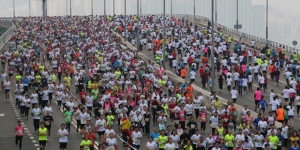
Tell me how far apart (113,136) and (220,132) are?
349 cm

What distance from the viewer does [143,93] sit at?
3453cm

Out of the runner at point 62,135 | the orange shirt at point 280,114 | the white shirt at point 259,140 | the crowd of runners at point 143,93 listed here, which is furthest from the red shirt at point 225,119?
the runner at point 62,135

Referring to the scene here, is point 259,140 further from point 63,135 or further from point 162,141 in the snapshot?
point 63,135

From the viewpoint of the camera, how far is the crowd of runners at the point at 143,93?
24500mm

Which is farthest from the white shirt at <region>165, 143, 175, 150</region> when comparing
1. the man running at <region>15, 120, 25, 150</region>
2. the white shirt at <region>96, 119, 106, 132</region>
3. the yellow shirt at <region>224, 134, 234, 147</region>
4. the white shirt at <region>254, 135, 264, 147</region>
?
the man running at <region>15, 120, 25, 150</region>

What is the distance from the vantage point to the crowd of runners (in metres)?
24.5

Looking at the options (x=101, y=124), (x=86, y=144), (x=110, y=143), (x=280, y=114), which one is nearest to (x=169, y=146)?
(x=110, y=143)

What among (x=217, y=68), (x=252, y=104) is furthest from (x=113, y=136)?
(x=217, y=68)

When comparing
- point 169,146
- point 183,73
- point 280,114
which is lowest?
point 183,73

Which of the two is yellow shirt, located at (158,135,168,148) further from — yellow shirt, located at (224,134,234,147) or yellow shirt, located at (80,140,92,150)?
yellow shirt, located at (80,140,92,150)

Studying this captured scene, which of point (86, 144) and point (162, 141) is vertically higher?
point (86, 144)

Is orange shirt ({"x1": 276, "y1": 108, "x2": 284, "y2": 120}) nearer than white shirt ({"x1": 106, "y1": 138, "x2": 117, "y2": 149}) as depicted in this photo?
No

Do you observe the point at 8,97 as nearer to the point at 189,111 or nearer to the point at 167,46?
the point at 189,111

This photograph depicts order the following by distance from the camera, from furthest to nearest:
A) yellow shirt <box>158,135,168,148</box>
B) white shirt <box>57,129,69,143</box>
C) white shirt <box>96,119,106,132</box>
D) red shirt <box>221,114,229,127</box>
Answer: red shirt <box>221,114,229,127</box>, white shirt <box>96,119,106,132</box>, white shirt <box>57,129,69,143</box>, yellow shirt <box>158,135,168,148</box>
